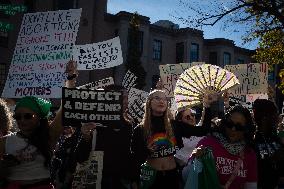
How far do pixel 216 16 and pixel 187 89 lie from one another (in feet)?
35.3

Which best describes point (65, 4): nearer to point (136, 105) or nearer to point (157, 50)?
point (157, 50)

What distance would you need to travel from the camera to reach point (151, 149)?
15.3 feet

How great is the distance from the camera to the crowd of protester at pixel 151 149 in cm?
394

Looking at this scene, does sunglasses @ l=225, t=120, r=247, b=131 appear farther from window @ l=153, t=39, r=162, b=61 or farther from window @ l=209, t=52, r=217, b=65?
window @ l=209, t=52, r=217, b=65

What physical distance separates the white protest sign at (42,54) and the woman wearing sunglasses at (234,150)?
3.88m

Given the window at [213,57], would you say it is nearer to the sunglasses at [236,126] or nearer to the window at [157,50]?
the window at [157,50]

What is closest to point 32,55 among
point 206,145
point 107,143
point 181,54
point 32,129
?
point 107,143

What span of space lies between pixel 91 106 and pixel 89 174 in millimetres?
975

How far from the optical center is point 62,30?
25.2 ft

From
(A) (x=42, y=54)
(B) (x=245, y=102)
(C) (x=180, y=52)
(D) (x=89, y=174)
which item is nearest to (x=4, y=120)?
(D) (x=89, y=174)

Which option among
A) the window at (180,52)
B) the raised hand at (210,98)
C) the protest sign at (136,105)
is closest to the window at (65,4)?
the window at (180,52)

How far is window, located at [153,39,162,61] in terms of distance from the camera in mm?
34969

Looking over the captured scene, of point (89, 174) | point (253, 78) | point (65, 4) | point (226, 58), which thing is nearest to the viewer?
point (89, 174)

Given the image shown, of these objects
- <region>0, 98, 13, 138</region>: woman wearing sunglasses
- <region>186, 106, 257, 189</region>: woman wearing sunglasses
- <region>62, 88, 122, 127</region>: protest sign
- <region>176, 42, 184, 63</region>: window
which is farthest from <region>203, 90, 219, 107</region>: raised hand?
<region>176, 42, 184, 63</region>: window
